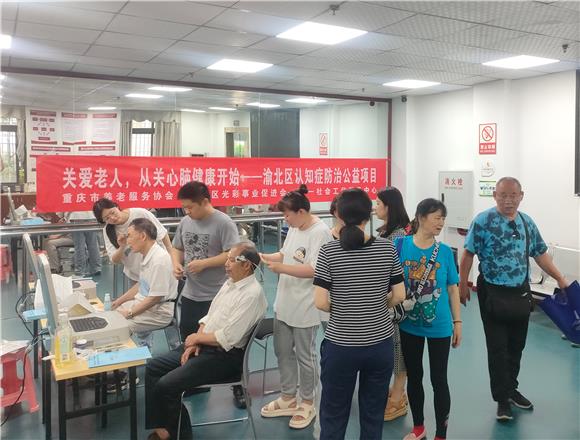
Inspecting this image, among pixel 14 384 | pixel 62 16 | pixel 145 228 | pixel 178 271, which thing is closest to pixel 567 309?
pixel 178 271

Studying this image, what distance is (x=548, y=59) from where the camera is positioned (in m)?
4.93

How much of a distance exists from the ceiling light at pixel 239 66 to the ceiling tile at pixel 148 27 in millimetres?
1005

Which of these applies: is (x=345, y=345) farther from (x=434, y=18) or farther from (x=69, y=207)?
(x=69, y=207)

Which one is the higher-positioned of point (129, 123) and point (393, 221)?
point (129, 123)

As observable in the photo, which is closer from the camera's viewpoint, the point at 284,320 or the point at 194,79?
the point at 284,320

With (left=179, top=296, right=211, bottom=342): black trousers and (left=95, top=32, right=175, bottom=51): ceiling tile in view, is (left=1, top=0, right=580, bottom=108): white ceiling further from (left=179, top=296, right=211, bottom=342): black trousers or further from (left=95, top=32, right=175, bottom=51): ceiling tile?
(left=179, top=296, right=211, bottom=342): black trousers

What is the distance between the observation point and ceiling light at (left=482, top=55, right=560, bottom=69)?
195 inches

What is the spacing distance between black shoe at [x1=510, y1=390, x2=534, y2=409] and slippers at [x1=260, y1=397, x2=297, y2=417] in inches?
56.1

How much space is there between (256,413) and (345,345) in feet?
4.38

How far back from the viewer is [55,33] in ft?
13.1

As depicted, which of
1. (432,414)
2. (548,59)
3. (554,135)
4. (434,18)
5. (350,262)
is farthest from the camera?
(554,135)

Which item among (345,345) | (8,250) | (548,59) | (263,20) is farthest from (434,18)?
(8,250)

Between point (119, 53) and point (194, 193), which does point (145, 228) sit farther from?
point (119, 53)

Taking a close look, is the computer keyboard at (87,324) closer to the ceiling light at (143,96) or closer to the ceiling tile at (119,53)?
the ceiling tile at (119,53)
